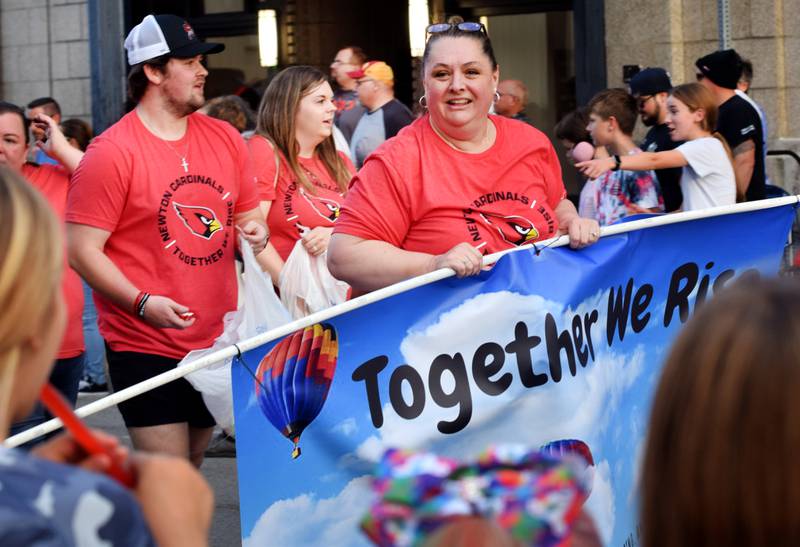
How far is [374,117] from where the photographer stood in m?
9.55

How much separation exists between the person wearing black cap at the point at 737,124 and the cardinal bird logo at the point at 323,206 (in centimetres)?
248

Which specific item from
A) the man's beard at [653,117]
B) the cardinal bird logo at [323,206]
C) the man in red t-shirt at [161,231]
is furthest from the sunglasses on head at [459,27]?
the man's beard at [653,117]

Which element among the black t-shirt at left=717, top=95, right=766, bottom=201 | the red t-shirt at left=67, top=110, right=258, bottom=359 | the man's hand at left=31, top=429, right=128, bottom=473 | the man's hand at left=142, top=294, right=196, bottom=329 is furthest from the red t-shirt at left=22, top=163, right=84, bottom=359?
the black t-shirt at left=717, top=95, right=766, bottom=201

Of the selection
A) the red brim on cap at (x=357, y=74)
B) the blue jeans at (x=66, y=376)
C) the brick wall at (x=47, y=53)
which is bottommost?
the blue jeans at (x=66, y=376)

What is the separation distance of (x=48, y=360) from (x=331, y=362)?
2.33m

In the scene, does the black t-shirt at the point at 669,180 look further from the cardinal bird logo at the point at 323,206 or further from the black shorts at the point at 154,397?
the black shorts at the point at 154,397

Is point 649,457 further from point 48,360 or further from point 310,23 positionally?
point 310,23

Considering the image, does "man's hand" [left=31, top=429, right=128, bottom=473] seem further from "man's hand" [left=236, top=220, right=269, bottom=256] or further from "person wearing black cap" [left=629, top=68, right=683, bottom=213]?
"person wearing black cap" [left=629, top=68, right=683, bottom=213]

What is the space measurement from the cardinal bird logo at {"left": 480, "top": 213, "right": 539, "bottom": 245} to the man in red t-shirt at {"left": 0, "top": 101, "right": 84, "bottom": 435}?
183cm

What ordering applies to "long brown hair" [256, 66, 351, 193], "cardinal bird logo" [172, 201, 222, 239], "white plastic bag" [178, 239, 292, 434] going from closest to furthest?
"white plastic bag" [178, 239, 292, 434]
"cardinal bird logo" [172, 201, 222, 239]
"long brown hair" [256, 66, 351, 193]

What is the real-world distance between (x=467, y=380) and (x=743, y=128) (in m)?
4.23

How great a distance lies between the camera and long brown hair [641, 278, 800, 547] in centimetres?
156

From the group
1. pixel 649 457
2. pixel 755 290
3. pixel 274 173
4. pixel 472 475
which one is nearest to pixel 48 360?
pixel 472 475

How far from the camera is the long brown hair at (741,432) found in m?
1.56
